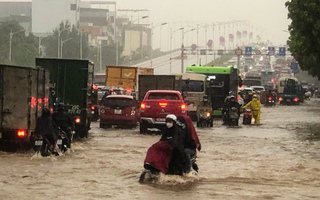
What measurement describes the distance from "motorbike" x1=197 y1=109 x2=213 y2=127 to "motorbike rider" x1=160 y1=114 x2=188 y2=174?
2126 cm

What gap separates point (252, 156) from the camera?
24156mm

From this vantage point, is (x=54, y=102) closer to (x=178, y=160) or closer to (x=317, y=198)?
(x=178, y=160)

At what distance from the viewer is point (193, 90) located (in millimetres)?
43531

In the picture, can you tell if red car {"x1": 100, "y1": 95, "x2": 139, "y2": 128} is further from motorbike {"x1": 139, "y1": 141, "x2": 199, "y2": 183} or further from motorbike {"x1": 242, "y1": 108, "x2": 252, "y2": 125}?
motorbike {"x1": 139, "y1": 141, "x2": 199, "y2": 183}

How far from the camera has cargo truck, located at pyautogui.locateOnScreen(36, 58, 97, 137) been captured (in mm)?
28953

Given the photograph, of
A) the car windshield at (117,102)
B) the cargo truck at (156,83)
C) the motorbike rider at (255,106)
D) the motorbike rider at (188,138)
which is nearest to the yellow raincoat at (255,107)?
the motorbike rider at (255,106)

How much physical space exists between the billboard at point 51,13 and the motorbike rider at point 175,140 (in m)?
173

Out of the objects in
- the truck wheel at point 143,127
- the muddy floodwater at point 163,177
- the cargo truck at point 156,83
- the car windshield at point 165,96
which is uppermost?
the cargo truck at point 156,83

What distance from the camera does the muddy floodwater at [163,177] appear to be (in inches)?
607

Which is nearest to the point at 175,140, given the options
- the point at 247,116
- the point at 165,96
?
the point at 165,96

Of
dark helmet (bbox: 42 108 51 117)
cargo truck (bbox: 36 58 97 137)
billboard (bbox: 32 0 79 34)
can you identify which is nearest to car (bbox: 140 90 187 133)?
cargo truck (bbox: 36 58 97 137)

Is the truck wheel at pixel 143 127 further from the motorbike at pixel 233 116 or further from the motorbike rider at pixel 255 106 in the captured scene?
the motorbike rider at pixel 255 106

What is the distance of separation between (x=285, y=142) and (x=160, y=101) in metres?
4.82

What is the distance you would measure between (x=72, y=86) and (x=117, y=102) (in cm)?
640
